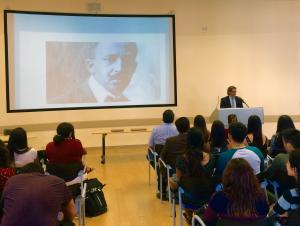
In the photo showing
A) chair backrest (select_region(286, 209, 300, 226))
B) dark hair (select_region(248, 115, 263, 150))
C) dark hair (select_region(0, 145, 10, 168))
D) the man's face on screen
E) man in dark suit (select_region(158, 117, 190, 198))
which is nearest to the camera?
chair backrest (select_region(286, 209, 300, 226))

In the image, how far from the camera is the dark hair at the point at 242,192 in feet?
6.55

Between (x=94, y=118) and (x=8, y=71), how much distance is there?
2.05m

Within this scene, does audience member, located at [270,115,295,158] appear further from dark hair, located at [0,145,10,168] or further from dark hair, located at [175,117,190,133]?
dark hair, located at [0,145,10,168]

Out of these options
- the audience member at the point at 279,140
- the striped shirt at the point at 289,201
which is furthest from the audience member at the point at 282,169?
the audience member at the point at 279,140

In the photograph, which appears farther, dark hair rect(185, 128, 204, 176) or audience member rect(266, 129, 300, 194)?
dark hair rect(185, 128, 204, 176)

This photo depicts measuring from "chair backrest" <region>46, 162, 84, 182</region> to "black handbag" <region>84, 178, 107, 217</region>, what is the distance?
0.81 meters

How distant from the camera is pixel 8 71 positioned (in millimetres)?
7324

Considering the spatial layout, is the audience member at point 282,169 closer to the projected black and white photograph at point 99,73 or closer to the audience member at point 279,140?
the audience member at point 279,140

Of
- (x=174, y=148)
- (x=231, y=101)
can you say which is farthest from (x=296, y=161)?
(x=231, y=101)

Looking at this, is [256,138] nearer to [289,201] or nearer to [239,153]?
[239,153]

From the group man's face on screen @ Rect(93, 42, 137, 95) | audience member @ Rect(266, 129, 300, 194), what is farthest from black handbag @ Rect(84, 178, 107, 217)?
man's face on screen @ Rect(93, 42, 137, 95)

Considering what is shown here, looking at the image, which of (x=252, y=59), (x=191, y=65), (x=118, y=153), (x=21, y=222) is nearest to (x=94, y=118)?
(x=118, y=153)

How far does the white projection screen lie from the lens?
7.38 metres

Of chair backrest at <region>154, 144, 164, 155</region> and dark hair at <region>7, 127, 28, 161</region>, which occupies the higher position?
dark hair at <region>7, 127, 28, 161</region>
